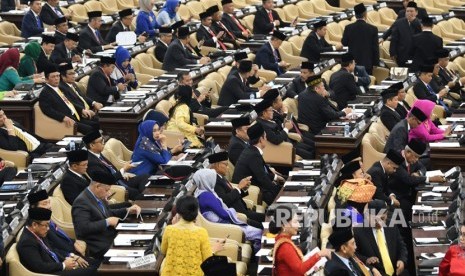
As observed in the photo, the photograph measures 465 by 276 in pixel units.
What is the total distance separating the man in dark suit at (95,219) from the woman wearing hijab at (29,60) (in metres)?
6.32

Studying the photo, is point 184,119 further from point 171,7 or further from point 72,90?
point 171,7

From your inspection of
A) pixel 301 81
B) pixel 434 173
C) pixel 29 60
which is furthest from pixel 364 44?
pixel 434 173

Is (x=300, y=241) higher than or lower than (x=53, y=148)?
higher

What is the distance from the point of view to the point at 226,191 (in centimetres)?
1531

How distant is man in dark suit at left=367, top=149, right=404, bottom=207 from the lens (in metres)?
15.4

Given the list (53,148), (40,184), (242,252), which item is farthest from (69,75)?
(242,252)

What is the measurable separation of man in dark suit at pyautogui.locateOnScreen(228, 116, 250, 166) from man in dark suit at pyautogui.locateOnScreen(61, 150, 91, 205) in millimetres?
2082

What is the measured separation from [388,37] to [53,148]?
8844 mm

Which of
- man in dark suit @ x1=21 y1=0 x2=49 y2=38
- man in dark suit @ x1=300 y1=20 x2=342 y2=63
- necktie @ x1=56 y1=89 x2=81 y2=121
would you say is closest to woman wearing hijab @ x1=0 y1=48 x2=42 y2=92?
necktie @ x1=56 y1=89 x2=81 y2=121

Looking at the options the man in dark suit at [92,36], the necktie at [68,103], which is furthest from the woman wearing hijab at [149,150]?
the man in dark suit at [92,36]

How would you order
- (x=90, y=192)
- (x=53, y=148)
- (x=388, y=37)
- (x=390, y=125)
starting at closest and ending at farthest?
1. (x=90, y=192)
2. (x=53, y=148)
3. (x=390, y=125)
4. (x=388, y=37)

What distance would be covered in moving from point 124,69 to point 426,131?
193 inches

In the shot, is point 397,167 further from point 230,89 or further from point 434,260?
point 230,89

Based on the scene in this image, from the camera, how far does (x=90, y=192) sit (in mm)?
14242
